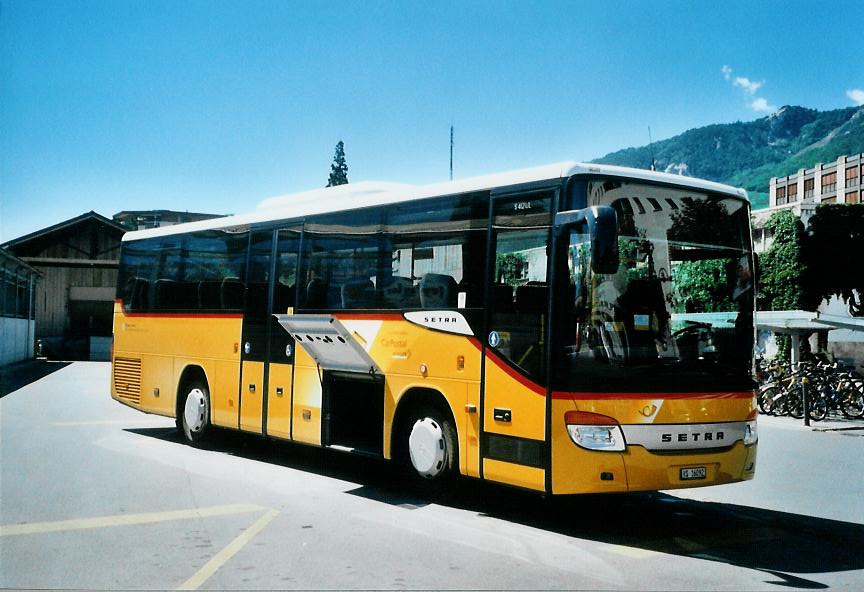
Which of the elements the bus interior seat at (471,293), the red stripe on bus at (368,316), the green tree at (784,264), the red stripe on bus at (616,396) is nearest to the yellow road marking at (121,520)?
the red stripe on bus at (368,316)

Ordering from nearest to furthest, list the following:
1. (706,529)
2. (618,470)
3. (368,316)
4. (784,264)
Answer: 1. (618,470)
2. (706,529)
3. (368,316)
4. (784,264)

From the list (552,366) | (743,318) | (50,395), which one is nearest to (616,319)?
(552,366)

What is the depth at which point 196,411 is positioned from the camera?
41.8 feet

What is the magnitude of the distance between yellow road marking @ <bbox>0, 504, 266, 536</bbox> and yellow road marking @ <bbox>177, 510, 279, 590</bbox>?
45 centimetres

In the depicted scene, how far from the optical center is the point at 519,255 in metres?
7.82

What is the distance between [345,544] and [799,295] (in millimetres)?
28851

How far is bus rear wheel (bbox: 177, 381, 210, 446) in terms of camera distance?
12.7m

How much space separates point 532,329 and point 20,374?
92.6 ft

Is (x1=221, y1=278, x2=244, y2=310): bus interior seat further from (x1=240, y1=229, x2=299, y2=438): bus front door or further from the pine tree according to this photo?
the pine tree

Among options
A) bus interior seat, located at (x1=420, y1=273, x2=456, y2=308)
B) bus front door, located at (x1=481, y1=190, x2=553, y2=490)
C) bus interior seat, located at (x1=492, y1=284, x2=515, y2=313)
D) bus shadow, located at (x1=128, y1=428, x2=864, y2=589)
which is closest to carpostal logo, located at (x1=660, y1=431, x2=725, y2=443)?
bus shadow, located at (x1=128, y1=428, x2=864, y2=589)

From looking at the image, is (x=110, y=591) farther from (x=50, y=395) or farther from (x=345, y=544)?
(x=50, y=395)

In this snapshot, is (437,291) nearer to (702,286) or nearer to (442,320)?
(442,320)

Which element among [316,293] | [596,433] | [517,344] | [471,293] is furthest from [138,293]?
[596,433]

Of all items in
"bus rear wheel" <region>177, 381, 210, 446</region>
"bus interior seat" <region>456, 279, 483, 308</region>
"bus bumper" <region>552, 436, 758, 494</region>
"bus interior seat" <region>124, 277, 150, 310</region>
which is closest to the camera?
"bus bumper" <region>552, 436, 758, 494</region>
